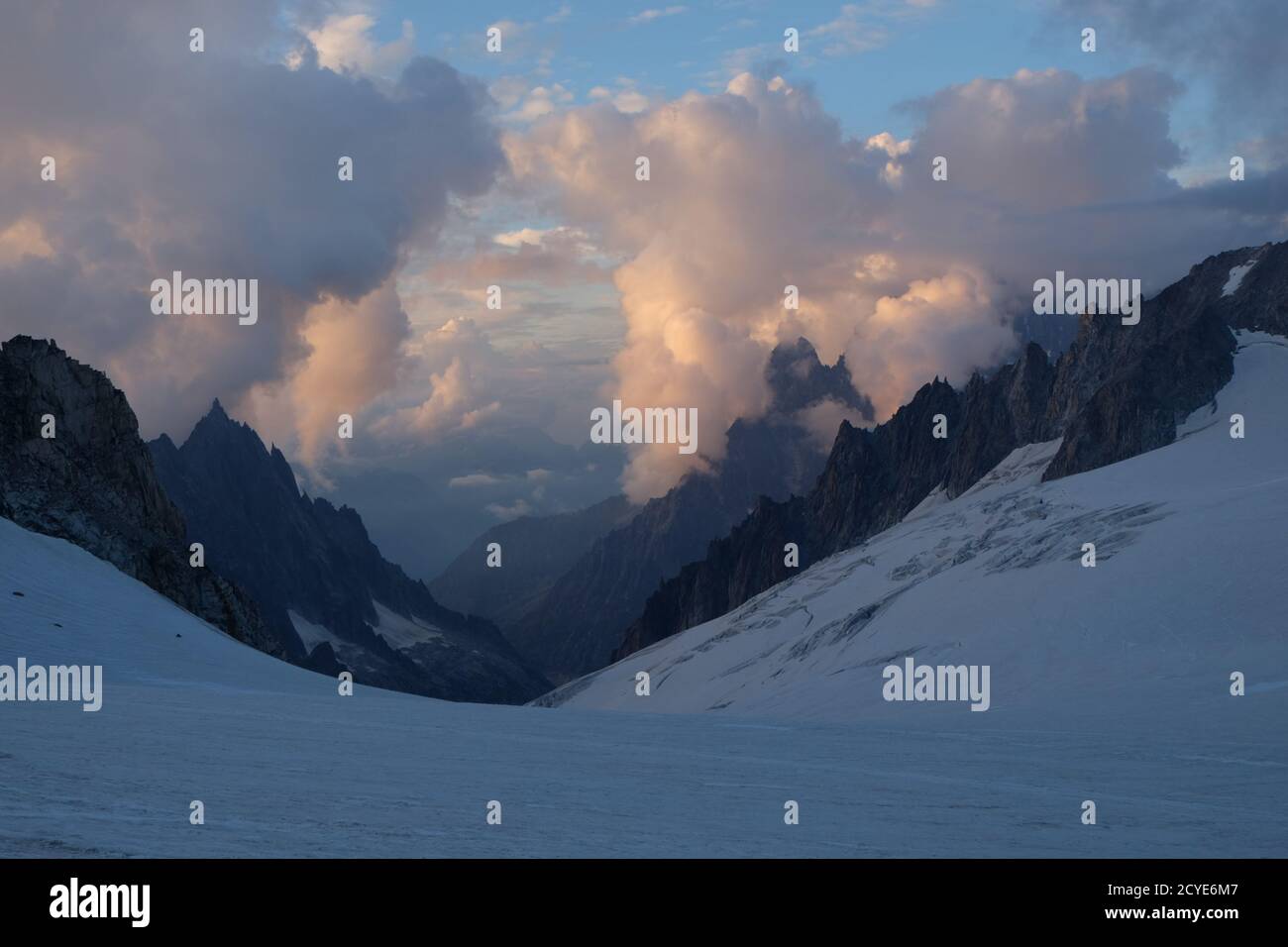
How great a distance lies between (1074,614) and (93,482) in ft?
209

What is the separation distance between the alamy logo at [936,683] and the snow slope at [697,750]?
118 centimetres

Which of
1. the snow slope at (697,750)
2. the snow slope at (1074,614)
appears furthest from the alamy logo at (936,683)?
the snow slope at (697,750)

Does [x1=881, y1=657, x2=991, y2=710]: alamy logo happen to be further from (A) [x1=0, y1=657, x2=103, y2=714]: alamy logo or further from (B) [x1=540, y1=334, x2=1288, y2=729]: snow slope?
(A) [x1=0, y1=657, x2=103, y2=714]: alamy logo

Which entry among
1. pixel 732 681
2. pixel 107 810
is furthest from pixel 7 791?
pixel 732 681

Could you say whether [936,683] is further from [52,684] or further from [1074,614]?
[52,684]

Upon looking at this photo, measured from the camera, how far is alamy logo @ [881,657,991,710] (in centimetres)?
5138

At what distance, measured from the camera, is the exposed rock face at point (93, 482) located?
70125 millimetres

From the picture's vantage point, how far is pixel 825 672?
78.9m

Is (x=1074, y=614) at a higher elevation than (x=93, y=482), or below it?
below
